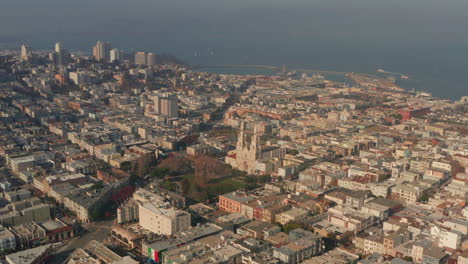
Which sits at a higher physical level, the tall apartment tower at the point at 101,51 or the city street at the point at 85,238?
the tall apartment tower at the point at 101,51

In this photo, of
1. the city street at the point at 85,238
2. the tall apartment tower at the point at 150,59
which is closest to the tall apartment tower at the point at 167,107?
the city street at the point at 85,238

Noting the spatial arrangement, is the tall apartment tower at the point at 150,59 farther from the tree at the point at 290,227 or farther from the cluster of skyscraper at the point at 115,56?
the tree at the point at 290,227

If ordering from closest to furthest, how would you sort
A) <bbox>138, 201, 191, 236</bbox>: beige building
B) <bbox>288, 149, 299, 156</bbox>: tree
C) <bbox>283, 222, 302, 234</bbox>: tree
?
<bbox>138, 201, 191, 236</bbox>: beige building
<bbox>283, 222, 302, 234</bbox>: tree
<bbox>288, 149, 299, 156</bbox>: tree

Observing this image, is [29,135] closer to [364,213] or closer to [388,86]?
[364,213]

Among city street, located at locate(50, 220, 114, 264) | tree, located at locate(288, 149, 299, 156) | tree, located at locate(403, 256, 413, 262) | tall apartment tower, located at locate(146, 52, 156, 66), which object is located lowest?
city street, located at locate(50, 220, 114, 264)

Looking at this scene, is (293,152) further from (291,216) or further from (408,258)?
(408,258)

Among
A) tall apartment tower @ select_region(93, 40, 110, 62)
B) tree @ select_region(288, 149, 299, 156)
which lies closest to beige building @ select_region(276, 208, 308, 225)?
tree @ select_region(288, 149, 299, 156)

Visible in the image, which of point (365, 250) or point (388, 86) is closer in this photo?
point (365, 250)

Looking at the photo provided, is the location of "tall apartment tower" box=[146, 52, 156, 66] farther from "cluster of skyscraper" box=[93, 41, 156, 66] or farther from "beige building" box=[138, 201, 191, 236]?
"beige building" box=[138, 201, 191, 236]

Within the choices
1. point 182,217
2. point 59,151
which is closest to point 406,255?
point 182,217
